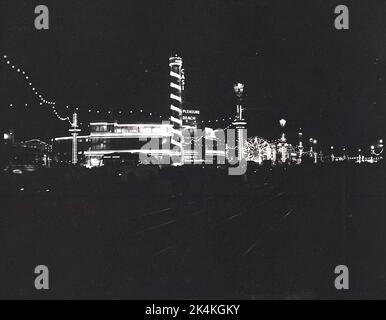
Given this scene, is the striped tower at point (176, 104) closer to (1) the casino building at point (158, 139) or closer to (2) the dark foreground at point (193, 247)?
(1) the casino building at point (158, 139)

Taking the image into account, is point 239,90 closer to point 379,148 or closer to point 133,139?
point 379,148

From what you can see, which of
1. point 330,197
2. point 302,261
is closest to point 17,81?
point 330,197

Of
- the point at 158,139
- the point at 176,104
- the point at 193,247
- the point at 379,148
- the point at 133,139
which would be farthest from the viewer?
the point at 133,139

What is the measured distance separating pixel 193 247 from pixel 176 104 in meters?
115

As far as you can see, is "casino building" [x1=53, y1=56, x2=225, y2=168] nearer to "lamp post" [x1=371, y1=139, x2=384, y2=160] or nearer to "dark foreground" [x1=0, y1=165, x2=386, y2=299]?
"lamp post" [x1=371, y1=139, x2=384, y2=160]

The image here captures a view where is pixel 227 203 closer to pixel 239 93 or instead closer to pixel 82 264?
pixel 239 93

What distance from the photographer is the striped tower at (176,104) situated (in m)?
126

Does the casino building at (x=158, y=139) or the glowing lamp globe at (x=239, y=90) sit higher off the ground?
the casino building at (x=158, y=139)

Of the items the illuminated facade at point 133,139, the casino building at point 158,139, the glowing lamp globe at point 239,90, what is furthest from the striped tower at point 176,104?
the glowing lamp globe at point 239,90

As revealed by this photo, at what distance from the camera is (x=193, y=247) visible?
542 inches

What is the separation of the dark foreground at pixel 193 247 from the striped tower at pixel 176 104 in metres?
97.1

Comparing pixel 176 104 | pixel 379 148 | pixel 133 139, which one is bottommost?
pixel 379 148

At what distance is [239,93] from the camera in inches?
1362

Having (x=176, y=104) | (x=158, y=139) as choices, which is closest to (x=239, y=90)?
(x=176, y=104)
